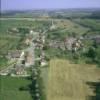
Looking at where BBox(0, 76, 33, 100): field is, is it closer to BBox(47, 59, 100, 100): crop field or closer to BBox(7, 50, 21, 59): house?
BBox(47, 59, 100, 100): crop field

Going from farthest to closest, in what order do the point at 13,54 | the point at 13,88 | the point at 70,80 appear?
1. the point at 13,54
2. the point at 70,80
3. the point at 13,88

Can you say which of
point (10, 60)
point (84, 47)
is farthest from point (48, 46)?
point (10, 60)

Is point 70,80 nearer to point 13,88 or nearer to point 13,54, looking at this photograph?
point 13,88

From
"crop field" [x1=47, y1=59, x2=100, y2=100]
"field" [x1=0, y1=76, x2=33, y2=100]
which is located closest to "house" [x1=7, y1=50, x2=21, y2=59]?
"crop field" [x1=47, y1=59, x2=100, y2=100]

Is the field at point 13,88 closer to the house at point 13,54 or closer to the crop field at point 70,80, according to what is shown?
the crop field at point 70,80

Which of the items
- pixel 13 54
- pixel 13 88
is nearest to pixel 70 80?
pixel 13 88

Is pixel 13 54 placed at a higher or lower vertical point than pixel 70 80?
higher
